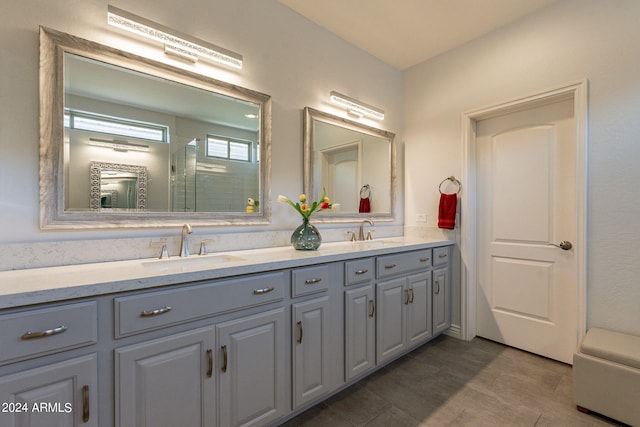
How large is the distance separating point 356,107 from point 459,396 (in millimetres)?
2339

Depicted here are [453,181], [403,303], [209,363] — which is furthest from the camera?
[453,181]

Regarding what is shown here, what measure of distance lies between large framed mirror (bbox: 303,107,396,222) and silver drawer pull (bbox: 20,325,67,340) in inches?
64.6

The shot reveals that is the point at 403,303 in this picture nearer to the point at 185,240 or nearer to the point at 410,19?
the point at 185,240

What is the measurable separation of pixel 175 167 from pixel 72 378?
1146 mm

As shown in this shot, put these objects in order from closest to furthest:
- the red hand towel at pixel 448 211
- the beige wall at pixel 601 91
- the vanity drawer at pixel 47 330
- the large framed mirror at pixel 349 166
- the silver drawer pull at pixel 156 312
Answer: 1. the vanity drawer at pixel 47 330
2. the silver drawer pull at pixel 156 312
3. the beige wall at pixel 601 91
4. the large framed mirror at pixel 349 166
5. the red hand towel at pixel 448 211

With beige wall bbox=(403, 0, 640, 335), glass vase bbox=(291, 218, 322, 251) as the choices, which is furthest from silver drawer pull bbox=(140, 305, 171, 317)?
beige wall bbox=(403, 0, 640, 335)

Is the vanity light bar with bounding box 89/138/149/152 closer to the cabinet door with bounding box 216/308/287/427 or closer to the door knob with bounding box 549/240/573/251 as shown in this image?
the cabinet door with bounding box 216/308/287/427

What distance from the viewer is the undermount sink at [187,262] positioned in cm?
150

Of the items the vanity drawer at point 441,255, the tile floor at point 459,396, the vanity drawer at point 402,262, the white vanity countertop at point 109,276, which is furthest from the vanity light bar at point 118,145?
the vanity drawer at point 441,255

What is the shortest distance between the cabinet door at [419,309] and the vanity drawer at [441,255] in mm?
157

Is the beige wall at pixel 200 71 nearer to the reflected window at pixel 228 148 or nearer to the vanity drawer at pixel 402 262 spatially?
the reflected window at pixel 228 148

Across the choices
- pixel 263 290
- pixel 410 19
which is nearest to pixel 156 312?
pixel 263 290

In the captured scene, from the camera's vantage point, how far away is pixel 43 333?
0.92 meters

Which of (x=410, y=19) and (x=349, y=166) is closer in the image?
(x=410, y=19)
